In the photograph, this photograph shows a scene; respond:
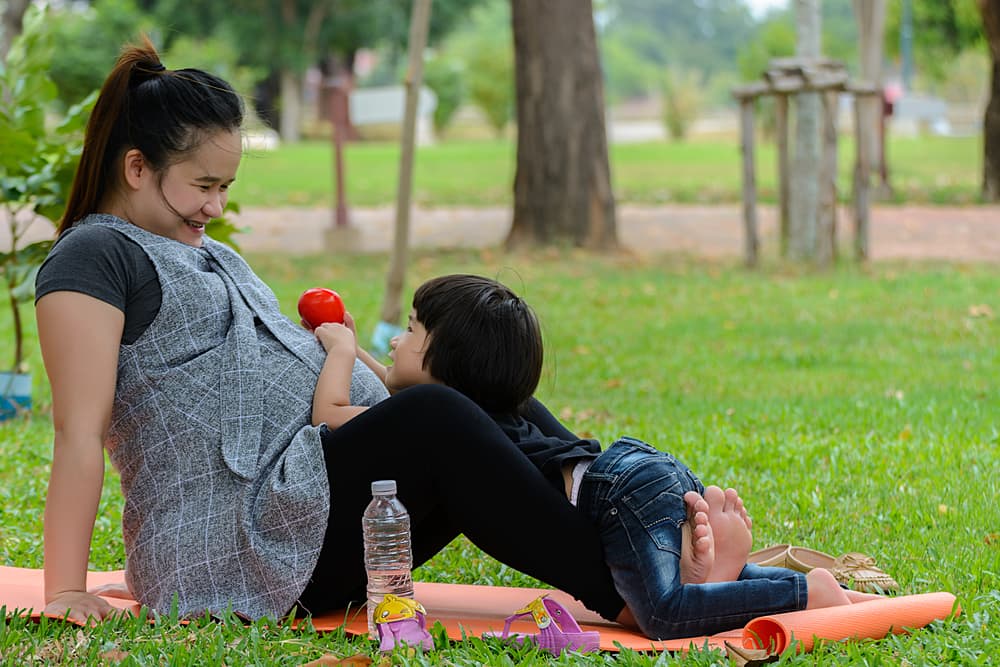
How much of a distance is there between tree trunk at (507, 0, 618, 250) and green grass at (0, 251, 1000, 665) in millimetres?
951

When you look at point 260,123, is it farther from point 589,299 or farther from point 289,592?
point 589,299

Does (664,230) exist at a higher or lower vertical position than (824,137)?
lower

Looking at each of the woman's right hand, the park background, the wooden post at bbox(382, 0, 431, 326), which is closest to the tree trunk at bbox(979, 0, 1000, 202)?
the park background

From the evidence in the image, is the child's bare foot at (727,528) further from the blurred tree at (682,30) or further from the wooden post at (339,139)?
the blurred tree at (682,30)

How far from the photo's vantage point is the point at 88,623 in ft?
9.29

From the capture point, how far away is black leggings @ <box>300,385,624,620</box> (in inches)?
109

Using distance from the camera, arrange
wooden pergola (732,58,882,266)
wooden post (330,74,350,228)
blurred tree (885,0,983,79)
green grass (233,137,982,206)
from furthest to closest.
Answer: blurred tree (885,0,983,79)
green grass (233,137,982,206)
wooden post (330,74,350,228)
wooden pergola (732,58,882,266)

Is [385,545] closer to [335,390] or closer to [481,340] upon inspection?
[335,390]

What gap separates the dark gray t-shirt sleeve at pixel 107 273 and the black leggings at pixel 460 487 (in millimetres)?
485

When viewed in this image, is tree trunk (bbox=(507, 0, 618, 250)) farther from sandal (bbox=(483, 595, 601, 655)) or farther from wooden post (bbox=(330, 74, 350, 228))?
sandal (bbox=(483, 595, 601, 655))

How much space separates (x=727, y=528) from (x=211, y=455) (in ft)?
3.75

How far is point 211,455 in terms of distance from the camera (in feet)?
9.32

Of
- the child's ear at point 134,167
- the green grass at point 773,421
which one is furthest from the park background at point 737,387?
the child's ear at point 134,167

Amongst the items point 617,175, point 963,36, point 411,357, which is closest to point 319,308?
point 411,357
